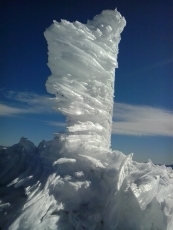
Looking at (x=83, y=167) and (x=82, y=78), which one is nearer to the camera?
(x=83, y=167)

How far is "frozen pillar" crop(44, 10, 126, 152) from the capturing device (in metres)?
12.6

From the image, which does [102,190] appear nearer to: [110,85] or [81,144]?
[81,144]

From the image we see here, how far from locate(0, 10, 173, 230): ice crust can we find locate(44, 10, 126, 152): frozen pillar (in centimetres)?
4

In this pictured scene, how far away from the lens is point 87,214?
1025 cm

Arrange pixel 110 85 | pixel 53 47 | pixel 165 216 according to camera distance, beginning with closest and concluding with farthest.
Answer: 1. pixel 165 216
2. pixel 53 47
3. pixel 110 85

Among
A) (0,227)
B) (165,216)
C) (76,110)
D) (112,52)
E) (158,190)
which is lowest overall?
(0,227)

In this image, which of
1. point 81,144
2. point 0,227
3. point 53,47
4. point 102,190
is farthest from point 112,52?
point 0,227

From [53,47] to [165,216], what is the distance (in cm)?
816

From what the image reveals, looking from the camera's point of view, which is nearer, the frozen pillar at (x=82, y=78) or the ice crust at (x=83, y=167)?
the ice crust at (x=83, y=167)

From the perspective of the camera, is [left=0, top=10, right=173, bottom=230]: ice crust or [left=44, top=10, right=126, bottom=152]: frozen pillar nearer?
[left=0, top=10, right=173, bottom=230]: ice crust

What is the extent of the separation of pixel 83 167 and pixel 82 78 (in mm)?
4153

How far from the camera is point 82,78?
13273mm

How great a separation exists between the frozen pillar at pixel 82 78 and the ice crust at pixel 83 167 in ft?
0.14

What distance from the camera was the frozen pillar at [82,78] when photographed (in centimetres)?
1264
